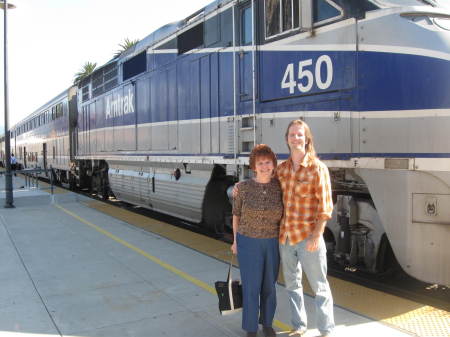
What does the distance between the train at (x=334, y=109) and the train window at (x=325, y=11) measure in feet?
0.03

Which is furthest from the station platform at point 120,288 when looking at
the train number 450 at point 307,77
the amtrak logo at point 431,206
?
the train number 450 at point 307,77

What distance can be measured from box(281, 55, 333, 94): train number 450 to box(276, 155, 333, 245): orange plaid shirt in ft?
5.37

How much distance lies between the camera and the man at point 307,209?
335 cm

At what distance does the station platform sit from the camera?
13.2 ft

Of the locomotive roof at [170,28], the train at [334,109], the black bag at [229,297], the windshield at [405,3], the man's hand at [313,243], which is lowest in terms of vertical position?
the black bag at [229,297]

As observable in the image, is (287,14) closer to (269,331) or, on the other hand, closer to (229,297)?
(229,297)

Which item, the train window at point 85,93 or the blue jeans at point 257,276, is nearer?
the blue jeans at point 257,276

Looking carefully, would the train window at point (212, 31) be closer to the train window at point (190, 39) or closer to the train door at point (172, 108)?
the train window at point (190, 39)

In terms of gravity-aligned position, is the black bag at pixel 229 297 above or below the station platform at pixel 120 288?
above

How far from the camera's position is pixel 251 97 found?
5.98 metres

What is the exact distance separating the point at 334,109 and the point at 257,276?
6.53ft

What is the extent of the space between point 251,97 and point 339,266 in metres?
2.39

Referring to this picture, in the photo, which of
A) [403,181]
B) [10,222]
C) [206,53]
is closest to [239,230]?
[403,181]

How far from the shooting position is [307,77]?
5023 millimetres
